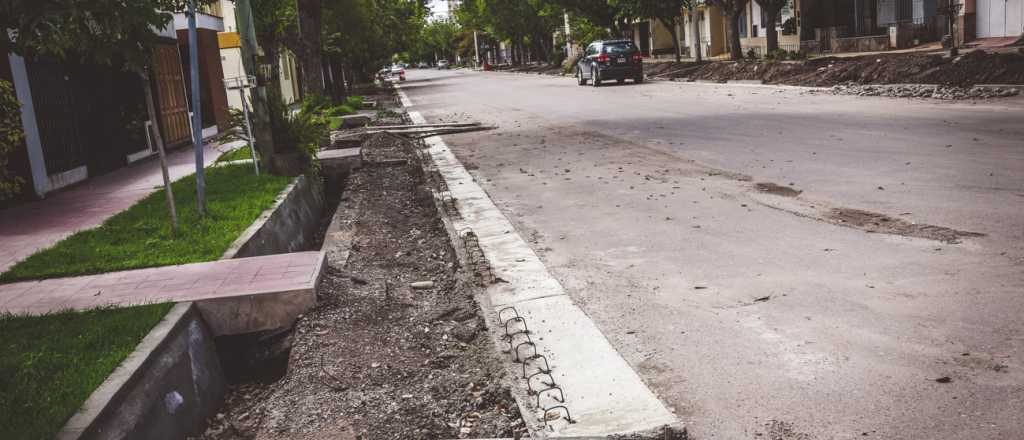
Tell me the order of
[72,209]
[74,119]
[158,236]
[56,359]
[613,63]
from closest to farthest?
[56,359] → [158,236] → [72,209] → [74,119] → [613,63]

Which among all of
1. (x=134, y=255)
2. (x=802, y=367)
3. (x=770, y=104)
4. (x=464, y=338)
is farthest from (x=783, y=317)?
(x=770, y=104)

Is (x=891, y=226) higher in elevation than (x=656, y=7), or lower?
lower

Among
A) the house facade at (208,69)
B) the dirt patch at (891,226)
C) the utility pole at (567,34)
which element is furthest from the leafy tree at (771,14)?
the dirt patch at (891,226)

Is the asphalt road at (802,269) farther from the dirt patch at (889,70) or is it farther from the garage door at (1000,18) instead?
the garage door at (1000,18)

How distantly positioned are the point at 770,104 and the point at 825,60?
10.00 m

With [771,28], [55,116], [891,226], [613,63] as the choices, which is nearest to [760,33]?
[771,28]

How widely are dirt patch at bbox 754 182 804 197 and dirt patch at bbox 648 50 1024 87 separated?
12.6 meters

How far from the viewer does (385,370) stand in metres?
4.84

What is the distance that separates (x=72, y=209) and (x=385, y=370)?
7693 mm

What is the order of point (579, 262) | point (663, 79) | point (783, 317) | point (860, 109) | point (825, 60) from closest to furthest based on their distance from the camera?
point (783, 317), point (579, 262), point (860, 109), point (825, 60), point (663, 79)

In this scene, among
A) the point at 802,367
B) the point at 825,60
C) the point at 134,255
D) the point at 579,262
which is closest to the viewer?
the point at 802,367

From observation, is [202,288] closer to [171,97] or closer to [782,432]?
[782,432]

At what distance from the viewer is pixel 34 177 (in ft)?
39.4

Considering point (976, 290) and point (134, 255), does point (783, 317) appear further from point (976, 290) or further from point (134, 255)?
point (134, 255)
